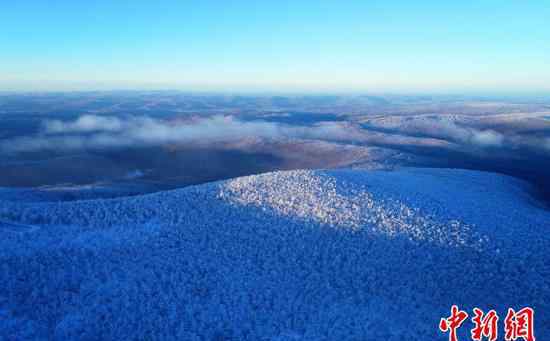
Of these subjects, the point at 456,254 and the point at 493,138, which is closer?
the point at 456,254

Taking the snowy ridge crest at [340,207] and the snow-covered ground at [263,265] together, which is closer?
the snow-covered ground at [263,265]

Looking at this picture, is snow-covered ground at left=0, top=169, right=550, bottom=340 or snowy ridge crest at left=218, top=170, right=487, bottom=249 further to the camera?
snowy ridge crest at left=218, top=170, right=487, bottom=249

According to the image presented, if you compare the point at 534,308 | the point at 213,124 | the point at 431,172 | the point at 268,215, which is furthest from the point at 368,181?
the point at 213,124

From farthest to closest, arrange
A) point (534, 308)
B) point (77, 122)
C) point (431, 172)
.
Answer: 1. point (77, 122)
2. point (431, 172)
3. point (534, 308)

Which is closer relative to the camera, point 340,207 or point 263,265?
point 263,265

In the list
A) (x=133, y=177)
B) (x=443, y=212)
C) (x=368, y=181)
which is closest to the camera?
(x=443, y=212)

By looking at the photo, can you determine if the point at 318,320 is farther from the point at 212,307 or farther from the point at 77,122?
the point at 77,122

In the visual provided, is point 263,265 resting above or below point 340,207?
below

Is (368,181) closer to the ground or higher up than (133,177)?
higher up
